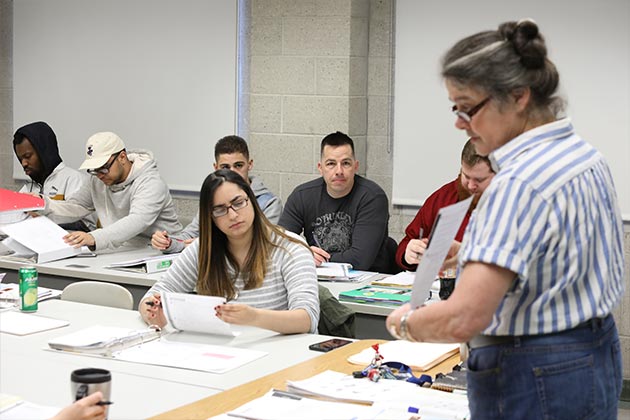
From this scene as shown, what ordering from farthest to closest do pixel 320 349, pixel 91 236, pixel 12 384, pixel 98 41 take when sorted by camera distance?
pixel 98 41, pixel 91 236, pixel 320 349, pixel 12 384

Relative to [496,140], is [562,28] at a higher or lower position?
higher

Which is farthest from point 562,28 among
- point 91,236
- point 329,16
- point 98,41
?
point 98,41

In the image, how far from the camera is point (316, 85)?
227 inches

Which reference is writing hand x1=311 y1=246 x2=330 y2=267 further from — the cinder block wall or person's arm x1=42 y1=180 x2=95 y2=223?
person's arm x1=42 y1=180 x2=95 y2=223

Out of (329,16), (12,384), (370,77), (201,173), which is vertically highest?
(329,16)

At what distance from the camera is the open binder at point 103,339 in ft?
9.42

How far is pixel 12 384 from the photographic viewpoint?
2533mm

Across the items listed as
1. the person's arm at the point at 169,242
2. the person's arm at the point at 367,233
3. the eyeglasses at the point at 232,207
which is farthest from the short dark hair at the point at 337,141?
the eyeglasses at the point at 232,207

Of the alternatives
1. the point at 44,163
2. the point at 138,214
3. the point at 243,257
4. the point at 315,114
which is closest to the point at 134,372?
the point at 243,257

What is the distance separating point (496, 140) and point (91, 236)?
3763mm

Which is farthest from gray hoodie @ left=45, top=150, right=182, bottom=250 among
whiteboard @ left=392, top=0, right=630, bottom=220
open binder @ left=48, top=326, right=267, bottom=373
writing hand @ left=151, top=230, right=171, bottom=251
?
open binder @ left=48, top=326, right=267, bottom=373

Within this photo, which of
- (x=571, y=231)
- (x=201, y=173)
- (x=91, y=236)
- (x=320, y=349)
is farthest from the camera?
(x=201, y=173)

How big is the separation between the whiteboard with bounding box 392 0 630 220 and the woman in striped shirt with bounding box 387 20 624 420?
3087 millimetres

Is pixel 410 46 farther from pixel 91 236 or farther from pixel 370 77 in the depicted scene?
pixel 91 236
